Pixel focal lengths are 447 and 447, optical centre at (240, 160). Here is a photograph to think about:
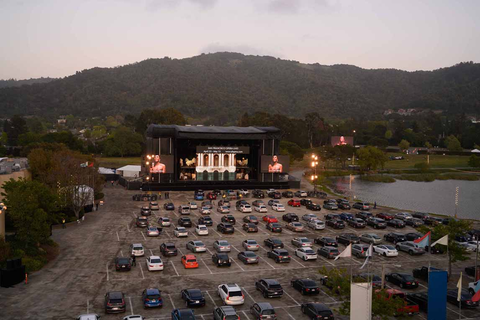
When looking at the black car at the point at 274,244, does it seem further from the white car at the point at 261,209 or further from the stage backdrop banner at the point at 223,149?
the stage backdrop banner at the point at 223,149

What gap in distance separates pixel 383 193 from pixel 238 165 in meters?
28.2

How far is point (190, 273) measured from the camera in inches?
1196

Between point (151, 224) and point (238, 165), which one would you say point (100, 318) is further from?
point (238, 165)

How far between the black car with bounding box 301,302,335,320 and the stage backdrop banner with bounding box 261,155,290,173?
55781 millimetres

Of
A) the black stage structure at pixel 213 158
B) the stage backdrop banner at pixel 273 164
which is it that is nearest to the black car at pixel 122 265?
the black stage structure at pixel 213 158

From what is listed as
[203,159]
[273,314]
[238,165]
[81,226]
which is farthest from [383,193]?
[273,314]

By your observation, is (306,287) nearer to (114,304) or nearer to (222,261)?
(222,261)

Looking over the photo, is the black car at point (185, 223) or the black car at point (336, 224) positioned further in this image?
the black car at point (336, 224)

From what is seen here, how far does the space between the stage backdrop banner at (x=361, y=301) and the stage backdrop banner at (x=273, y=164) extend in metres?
59.4

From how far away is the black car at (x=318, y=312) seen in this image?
2209cm

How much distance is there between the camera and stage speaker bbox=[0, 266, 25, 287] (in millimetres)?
27094

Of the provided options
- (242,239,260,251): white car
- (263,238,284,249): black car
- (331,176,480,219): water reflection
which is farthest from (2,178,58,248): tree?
(331,176,480,219): water reflection

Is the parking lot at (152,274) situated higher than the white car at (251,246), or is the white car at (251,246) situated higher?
the white car at (251,246)

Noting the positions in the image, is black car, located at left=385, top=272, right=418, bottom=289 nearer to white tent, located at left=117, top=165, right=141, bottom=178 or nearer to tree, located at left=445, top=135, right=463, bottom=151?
white tent, located at left=117, top=165, right=141, bottom=178
